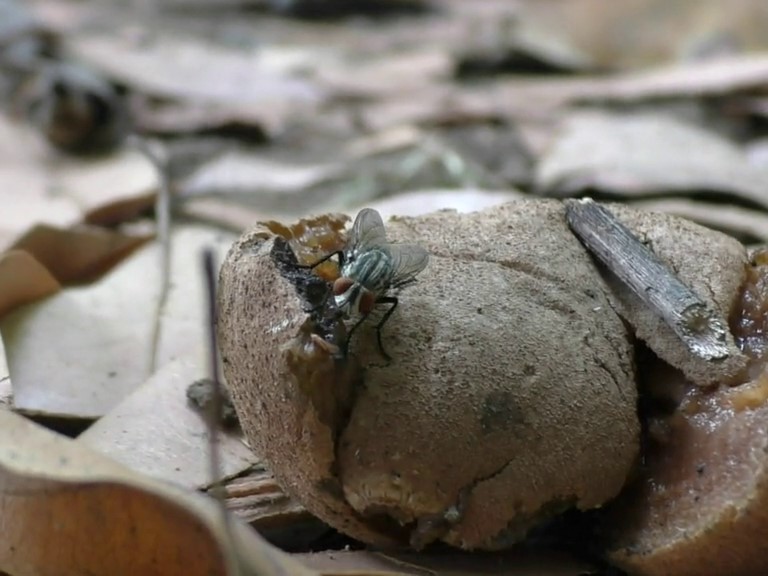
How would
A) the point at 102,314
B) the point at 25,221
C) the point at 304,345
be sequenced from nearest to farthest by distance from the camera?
the point at 304,345, the point at 102,314, the point at 25,221

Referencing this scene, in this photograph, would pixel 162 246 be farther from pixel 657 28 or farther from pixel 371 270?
pixel 657 28

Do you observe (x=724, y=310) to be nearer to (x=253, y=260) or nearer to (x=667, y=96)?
(x=253, y=260)

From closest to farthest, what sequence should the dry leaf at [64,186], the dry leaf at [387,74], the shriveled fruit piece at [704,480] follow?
the shriveled fruit piece at [704,480] → the dry leaf at [64,186] → the dry leaf at [387,74]

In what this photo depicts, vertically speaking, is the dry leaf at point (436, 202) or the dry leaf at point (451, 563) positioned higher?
the dry leaf at point (451, 563)

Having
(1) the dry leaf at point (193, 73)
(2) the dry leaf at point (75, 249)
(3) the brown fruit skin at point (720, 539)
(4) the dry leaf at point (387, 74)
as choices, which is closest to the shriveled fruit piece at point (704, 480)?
(3) the brown fruit skin at point (720, 539)

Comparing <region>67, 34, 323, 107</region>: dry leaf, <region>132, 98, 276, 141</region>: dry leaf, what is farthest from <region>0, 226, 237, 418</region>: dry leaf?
<region>67, 34, 323, 107</region>: dry leaf

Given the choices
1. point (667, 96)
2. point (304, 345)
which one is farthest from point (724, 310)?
point (667, 96)

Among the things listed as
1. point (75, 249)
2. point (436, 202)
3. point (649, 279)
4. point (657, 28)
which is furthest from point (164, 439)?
point (657, 28)

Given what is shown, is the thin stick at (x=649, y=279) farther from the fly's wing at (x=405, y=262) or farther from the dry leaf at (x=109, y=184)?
the dry leaf at (x=109, y=184)
